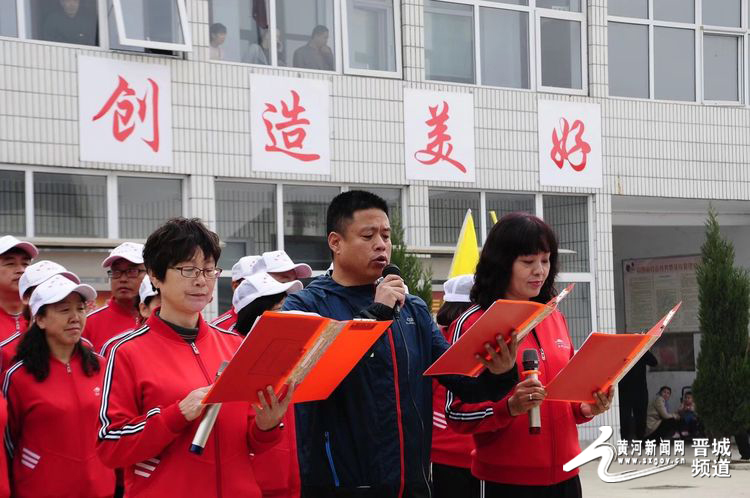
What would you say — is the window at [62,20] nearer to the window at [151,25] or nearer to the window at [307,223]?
the window at [151,25]

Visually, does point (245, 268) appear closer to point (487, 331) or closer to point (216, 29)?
point (487, 331)

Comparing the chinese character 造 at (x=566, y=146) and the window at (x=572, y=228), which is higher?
the chinese character 造 at (x=566, y=146)

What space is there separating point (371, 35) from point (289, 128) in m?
1.70

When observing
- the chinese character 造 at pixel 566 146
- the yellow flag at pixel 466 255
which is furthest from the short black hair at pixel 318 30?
the yellow flag at pixel 466 255

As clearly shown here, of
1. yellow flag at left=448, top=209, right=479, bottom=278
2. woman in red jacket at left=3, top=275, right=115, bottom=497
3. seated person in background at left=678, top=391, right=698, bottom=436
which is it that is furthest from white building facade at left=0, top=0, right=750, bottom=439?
woman in red jacket at left=3, top=275, right=115, bottom=497

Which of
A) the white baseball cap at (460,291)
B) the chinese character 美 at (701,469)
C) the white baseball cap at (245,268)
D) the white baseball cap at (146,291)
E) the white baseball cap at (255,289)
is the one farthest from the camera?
the chinese character 美 at (701,469)

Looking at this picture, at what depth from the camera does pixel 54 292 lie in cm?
532

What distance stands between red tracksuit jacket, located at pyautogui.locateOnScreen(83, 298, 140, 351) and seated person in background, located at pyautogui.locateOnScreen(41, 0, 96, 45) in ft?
21.0

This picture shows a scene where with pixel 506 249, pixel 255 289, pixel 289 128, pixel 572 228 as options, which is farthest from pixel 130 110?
pixel 506 249

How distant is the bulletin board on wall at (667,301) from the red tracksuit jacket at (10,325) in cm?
1434

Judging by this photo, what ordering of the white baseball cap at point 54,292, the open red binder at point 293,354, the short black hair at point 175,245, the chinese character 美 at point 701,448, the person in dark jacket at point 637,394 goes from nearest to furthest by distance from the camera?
the open red binder at point 293,354 < the short black hair at point 175,245 < the white baseball cap at point 54,292 < the chinese character 美 at point 701,448 < the person in dark jacket at point 637,394

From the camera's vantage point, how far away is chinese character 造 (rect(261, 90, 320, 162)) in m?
13.4

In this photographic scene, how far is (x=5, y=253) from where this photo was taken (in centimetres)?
607

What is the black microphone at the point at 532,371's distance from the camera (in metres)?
4.45
